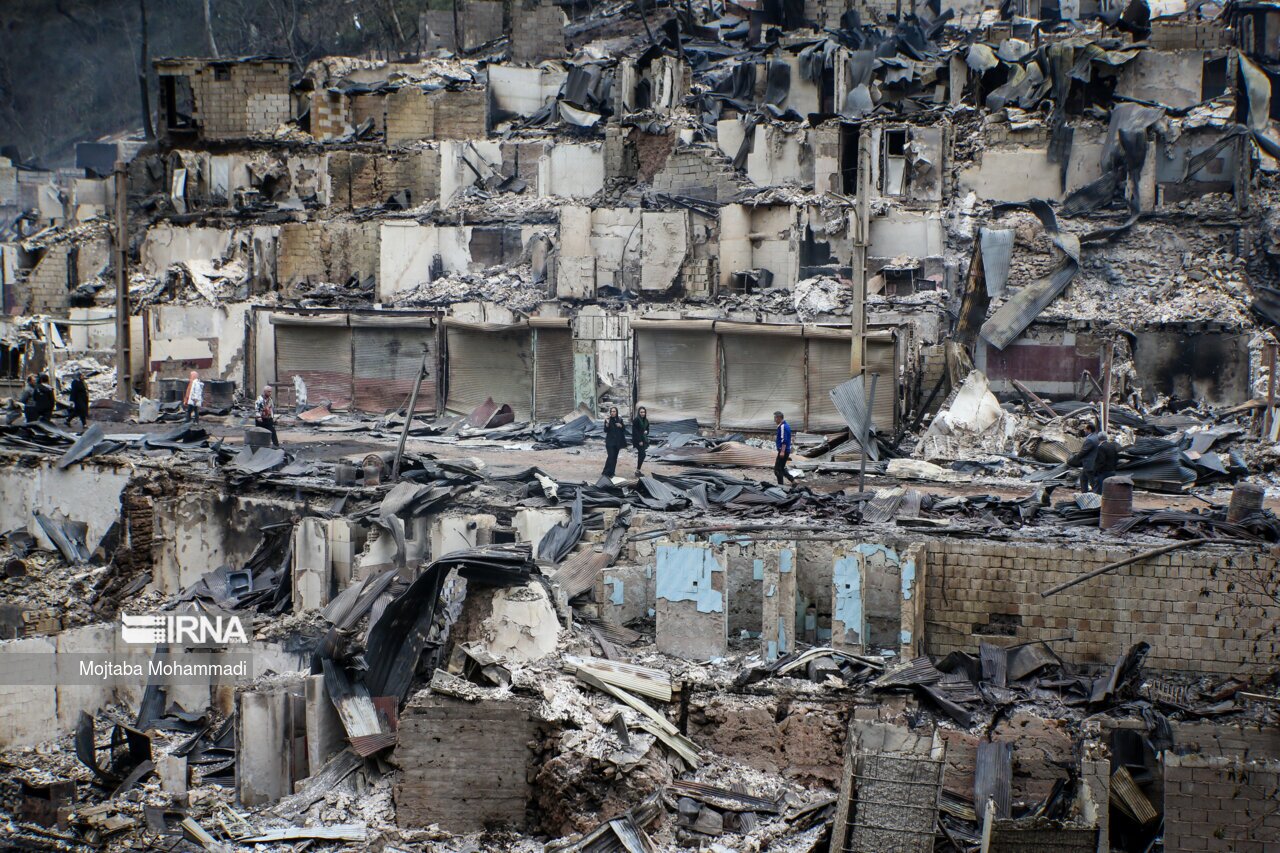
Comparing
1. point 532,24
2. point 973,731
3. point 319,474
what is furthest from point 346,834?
point 532,24

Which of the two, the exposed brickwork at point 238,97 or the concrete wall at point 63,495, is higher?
the exposed brickwork at point 238,97

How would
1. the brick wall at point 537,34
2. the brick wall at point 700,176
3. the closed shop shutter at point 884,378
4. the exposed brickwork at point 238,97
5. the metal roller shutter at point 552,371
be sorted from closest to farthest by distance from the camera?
the closed shop shutter at point 884,378, the metal roller shutter at point 552,371, the brick wall at point 700,176, the exposed brickwork at point 238,97, the brick wall at point 537,34

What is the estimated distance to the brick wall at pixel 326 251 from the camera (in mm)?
27203

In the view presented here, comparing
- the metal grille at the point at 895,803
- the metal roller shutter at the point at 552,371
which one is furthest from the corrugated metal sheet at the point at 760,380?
the metal grille at the point at 895,803

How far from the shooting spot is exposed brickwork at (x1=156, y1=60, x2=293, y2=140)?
30656mm

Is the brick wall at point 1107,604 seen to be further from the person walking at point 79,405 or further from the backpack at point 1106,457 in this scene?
the person walking at point 79,405

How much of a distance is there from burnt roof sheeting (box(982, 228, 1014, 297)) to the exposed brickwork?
653 inches

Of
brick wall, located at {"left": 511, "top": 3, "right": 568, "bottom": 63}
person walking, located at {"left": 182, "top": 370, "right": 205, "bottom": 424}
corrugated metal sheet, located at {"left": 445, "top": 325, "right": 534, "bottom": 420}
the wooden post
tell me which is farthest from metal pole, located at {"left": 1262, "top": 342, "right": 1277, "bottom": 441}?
brick wall, located at {"left": 511, "top": 3, "right": 568, "bottom": 63}

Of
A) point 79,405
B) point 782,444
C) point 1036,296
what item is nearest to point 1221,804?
point 782,444

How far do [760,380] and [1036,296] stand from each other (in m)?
4.75

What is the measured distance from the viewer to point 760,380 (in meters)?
20.5

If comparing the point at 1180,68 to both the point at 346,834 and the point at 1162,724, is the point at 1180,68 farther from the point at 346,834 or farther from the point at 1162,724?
the point at 346,834

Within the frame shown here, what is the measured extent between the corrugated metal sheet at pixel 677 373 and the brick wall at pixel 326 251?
26.8ft

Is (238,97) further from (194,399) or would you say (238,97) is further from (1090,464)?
(1090,464)
